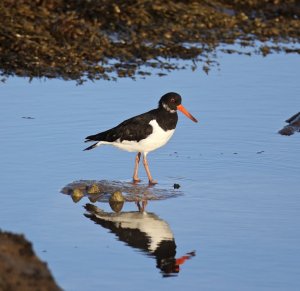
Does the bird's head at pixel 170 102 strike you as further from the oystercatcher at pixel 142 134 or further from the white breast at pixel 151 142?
the white breast at pixel 151 142

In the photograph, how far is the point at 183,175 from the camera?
33.0 feet

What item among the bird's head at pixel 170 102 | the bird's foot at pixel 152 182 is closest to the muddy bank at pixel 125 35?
the bird's head at pixel 170 102

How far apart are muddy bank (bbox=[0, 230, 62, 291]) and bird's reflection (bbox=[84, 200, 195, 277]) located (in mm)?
1419

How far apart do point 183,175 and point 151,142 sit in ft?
1.75

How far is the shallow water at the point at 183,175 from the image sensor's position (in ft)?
24.6

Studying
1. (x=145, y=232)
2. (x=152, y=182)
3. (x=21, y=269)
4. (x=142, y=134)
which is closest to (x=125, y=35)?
(x=142, y=134)

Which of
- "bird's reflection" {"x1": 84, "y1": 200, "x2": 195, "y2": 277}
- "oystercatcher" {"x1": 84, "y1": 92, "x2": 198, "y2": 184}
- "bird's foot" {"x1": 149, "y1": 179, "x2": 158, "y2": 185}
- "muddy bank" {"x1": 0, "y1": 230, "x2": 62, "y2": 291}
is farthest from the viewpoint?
"oystercatcher" {"x1": 84, "y1": 92, "x2": 198, "y2": 184}

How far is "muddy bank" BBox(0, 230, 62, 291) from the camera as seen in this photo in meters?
5.88

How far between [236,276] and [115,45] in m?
8.00

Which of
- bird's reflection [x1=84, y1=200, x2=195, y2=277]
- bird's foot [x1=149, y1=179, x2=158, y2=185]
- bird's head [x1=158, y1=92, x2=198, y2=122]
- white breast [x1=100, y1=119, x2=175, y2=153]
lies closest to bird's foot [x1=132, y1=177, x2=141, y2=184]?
bird's foot [x1=149, y1=179, x2=158, y2=185]

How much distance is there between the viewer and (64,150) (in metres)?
10.7

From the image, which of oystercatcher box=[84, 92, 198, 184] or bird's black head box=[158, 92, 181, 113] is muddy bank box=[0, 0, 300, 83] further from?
oystercatcher box=[84, 92, 198, 184]

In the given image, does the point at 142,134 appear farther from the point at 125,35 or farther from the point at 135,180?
the point at 125,35

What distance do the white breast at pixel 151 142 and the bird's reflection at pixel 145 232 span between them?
0.96 meters
